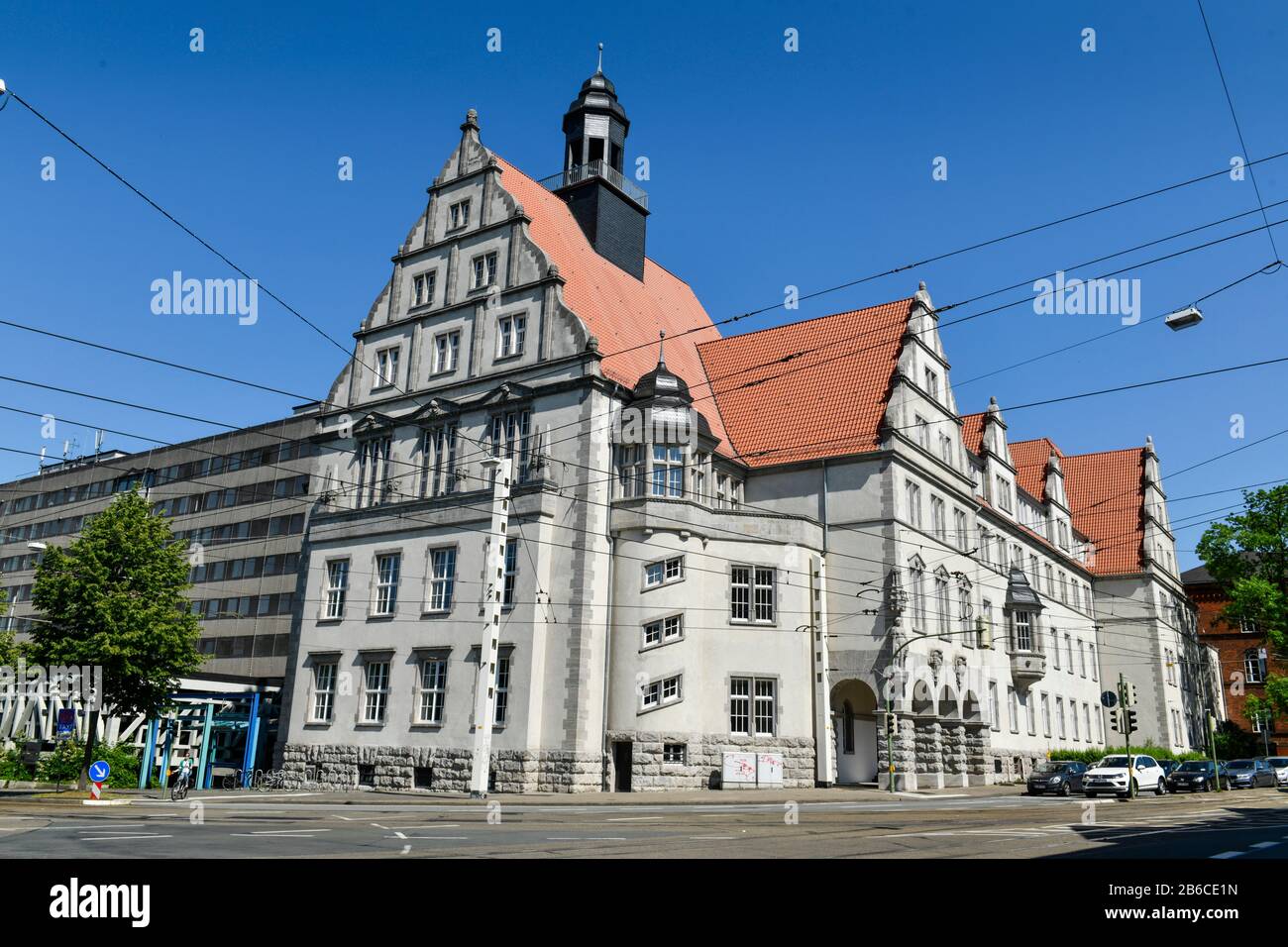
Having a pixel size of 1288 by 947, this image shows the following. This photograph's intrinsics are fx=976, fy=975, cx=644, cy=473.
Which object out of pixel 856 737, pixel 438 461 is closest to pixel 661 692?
pixel 856 737

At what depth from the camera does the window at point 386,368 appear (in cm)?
4166

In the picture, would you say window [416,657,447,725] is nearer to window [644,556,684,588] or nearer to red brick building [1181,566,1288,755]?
window [644,556,684,588]

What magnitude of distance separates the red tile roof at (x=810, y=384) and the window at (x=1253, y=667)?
50.0 meters

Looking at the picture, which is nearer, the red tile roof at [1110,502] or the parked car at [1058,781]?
the parked car at [1058,781]

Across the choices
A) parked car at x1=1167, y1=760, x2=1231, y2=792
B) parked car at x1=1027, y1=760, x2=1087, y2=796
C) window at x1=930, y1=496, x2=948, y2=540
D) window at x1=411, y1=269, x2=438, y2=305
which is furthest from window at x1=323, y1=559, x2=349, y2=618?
parked car at x1=1167, y1=760, x2=1231, y2=792

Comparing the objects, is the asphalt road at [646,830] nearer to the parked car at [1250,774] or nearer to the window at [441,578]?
the window at [441,578]

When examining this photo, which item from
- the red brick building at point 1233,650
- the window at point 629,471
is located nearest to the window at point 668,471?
the window at point 629,471

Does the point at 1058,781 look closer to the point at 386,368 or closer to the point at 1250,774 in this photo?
the point at 1250,774

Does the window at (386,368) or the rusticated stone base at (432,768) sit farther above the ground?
the window at (386,368)

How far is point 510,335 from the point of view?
127ft

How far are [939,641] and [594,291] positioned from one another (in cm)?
2017
